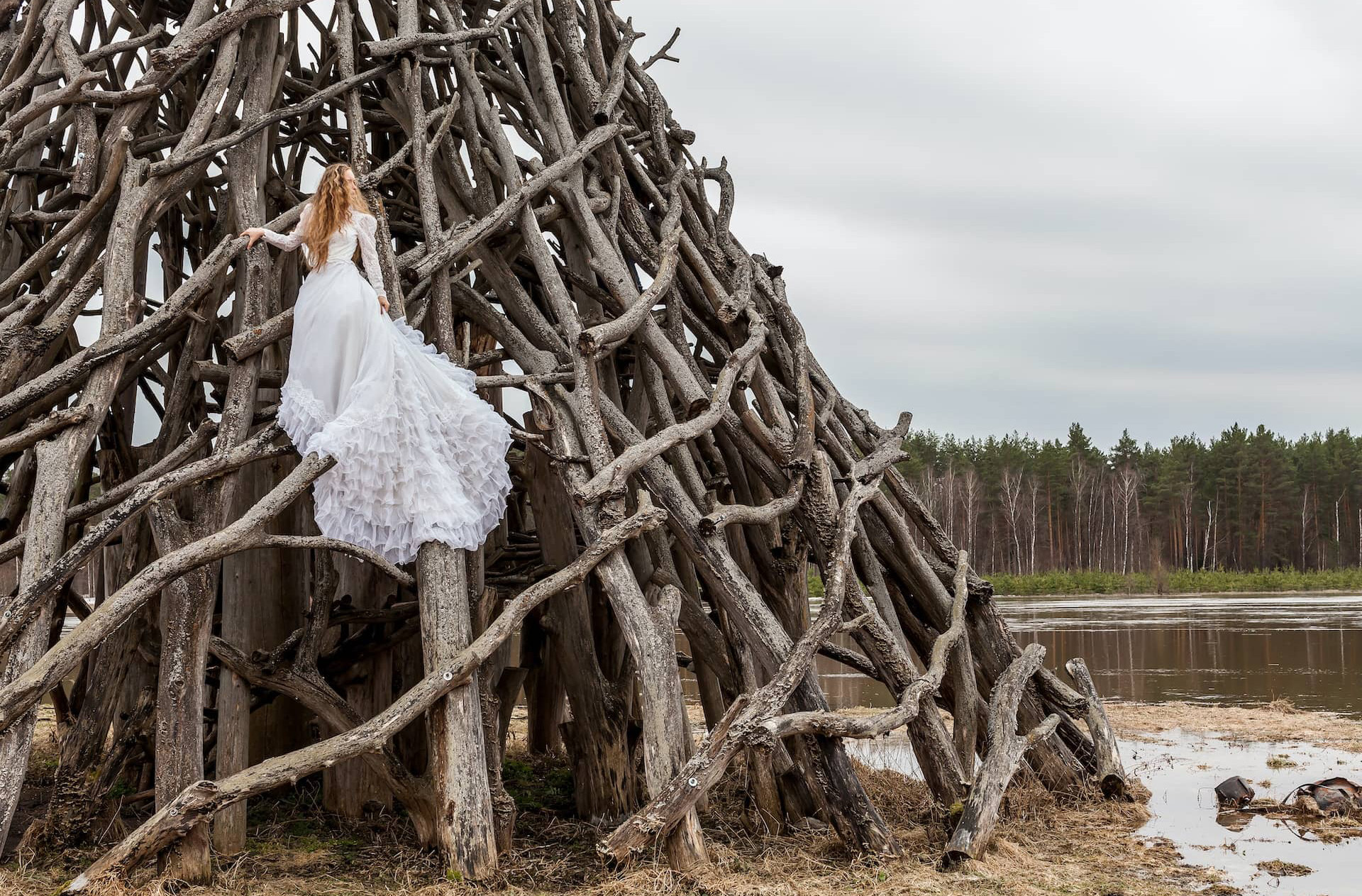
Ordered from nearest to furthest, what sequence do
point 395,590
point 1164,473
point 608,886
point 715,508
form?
point 608,886 → point 715,508 → point 395,590 → point 1164,473

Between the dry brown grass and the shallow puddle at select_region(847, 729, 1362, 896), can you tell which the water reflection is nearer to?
the shallow puddle at select_region(847, 729, 1362, 896)

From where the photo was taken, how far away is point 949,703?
7.46 meters

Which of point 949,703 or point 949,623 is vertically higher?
point 949,623

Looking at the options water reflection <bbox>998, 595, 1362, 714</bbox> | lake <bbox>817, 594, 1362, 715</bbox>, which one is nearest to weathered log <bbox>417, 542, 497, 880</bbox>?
lake <bbox>817, 594, 1362, 715</bbox>

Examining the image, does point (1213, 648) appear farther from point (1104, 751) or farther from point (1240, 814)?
point (1240, 814)

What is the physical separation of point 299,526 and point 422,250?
1792mm

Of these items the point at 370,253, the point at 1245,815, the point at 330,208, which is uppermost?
the point at 330,208

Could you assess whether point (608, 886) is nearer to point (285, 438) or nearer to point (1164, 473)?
point (285, 438)

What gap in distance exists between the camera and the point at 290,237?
5.68 metres

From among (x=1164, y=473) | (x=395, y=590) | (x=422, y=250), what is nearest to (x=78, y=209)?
(x=422, y=250)

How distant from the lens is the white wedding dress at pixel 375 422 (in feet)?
17.4

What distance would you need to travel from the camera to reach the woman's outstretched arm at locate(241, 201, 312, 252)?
561cm

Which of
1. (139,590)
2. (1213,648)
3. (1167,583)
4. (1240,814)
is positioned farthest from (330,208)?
(1167,583)

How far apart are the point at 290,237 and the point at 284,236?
0.08 meters
